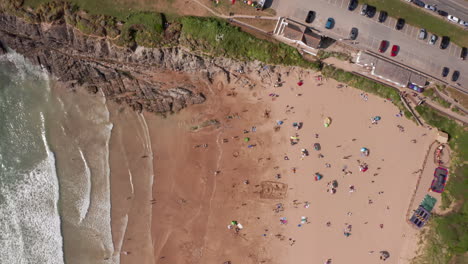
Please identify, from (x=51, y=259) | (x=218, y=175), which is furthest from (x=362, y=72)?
(x=51, y=259)


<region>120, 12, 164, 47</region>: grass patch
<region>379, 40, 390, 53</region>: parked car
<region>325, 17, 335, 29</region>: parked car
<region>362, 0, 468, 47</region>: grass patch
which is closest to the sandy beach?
<region>120, 12, 164, 47</region>: grass patch

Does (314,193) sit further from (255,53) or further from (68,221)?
(68,221)

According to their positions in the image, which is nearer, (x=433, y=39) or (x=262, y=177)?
(x=433, y=39)

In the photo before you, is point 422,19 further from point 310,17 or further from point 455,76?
point 310,17

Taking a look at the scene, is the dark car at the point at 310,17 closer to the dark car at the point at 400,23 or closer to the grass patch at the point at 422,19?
the grass patch at the point at 422,19

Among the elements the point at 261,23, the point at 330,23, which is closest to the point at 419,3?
the point at 330,23

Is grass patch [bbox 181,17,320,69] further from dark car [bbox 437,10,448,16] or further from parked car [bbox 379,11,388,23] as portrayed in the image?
dark car [bbox 437,10,448,16]

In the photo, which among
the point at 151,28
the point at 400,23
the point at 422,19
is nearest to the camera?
the point at 151,28

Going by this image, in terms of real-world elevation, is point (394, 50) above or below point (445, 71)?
above
